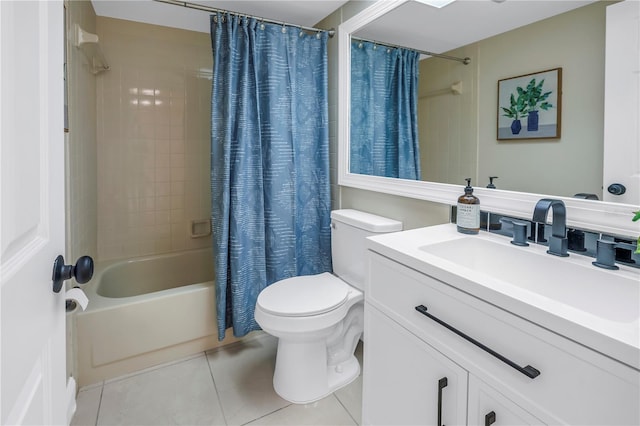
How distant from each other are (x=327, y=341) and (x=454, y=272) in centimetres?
112

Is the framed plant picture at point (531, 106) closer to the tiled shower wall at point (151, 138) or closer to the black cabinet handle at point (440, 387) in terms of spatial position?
the black cabinet handle at point (440, 387)

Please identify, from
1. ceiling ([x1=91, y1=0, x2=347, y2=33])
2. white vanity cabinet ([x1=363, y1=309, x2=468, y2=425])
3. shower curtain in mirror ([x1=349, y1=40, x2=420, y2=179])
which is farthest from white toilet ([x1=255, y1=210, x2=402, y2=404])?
ceiling ([x1=91, y1=0, x2=347, y2=33])

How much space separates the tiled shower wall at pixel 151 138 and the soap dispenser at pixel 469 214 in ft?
6.92

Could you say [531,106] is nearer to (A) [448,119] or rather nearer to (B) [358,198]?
(A) [448,119]

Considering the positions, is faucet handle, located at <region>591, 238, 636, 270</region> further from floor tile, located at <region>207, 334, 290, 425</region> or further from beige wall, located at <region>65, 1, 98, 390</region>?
beige wall, located at <region>65, 1, 98, 390</region>

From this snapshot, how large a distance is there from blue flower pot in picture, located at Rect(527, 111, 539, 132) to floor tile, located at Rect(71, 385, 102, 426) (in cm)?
217

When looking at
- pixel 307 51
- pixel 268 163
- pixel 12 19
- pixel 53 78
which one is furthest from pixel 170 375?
pixel 307 51

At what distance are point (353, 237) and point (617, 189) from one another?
1126mm

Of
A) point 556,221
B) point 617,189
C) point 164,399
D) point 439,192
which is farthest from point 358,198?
point 164,399

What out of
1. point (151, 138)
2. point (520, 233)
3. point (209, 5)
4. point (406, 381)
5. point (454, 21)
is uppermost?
point (209, 5)

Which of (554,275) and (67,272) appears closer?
(67,272)

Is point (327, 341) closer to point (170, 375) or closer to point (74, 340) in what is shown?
point (170, 375)

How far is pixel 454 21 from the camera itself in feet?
4.70

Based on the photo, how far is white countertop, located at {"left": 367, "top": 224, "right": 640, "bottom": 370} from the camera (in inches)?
23.3
